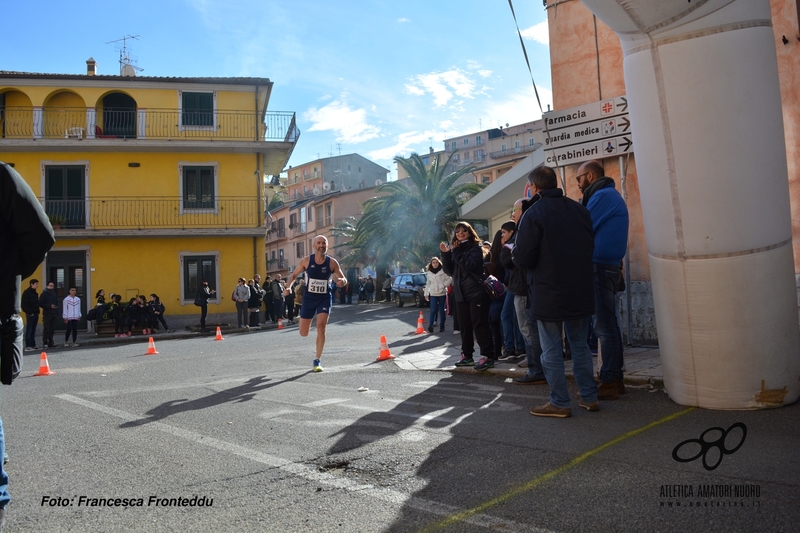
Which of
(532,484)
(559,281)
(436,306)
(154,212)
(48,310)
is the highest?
(154,212)

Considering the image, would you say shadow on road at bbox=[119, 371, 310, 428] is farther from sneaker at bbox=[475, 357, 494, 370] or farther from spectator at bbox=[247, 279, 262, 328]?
spectator at bbox=[247, 279, 262, 328]

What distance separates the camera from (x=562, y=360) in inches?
209

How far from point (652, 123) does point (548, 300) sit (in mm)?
1653

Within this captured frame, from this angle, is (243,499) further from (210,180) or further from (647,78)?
(210,180)

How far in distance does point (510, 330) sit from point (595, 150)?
8.78ft

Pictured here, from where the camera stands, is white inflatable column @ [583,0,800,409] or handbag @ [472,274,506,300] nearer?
white inflatable column @ [583,0,800,409]

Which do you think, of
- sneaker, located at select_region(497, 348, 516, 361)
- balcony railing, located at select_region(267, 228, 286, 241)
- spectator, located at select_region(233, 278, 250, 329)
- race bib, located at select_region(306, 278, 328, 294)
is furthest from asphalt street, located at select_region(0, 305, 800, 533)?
balcony railing, located at select_region(267, 228, 286, 241)

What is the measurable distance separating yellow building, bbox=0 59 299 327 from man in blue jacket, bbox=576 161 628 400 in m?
23.8

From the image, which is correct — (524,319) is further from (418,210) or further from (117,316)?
(418,210)

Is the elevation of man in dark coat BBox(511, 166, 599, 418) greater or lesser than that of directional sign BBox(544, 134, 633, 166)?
lesser

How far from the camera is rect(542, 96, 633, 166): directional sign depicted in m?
8.53

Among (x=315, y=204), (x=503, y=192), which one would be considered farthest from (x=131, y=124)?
(x=315, y=204)

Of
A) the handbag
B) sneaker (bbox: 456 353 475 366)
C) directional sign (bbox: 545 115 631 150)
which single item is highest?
directional sign (bbox: 545 115 631 150)

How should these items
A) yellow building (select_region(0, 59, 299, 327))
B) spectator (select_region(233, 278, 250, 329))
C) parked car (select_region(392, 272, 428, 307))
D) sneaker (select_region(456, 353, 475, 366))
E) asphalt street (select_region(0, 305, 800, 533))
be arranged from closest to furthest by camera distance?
1. asphalt street (select_region(0, 305, 800, 533))
2. sneaker (select_region(456, 353, 475, 366))
3. spectator (select_region(233, 278, 250, 329))
4. yellow building (select_region(0, 59, 299, 327))
5. parked car (select_region(392, 272, 428, 307))
